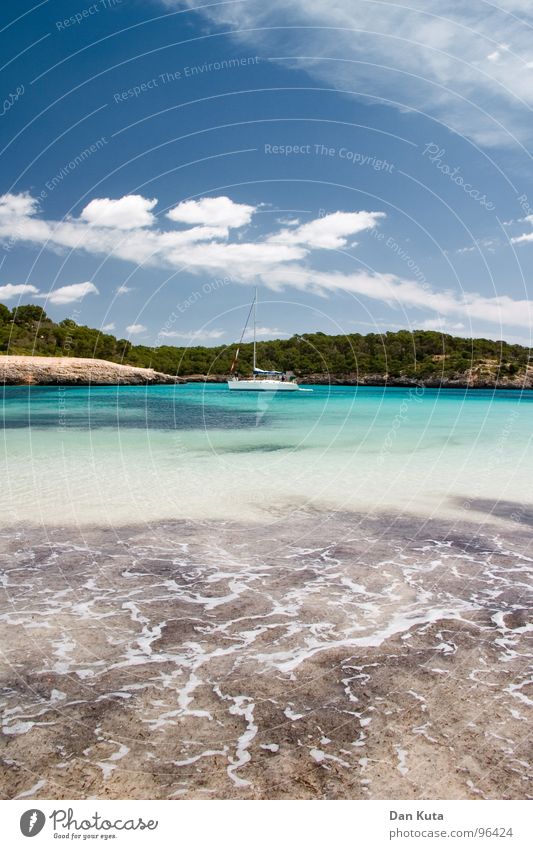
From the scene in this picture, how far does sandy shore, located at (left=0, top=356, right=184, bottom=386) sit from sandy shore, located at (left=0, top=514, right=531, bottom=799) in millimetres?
93854

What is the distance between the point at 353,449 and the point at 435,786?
22369 millimetres

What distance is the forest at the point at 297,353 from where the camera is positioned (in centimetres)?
11700

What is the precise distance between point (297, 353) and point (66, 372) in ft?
168

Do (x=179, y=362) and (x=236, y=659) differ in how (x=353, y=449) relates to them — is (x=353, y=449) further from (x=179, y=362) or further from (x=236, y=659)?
(x=179, y=362)

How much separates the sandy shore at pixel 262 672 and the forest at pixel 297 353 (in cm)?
9560

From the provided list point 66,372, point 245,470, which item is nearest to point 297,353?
point 66,372

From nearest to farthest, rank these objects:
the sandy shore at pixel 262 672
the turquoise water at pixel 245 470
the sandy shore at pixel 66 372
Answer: the sandy shore at pixel 262 672 < the turquoise water at pixel 245 470 < the sandy shore at pixel 66 372

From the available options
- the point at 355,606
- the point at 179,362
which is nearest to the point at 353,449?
the point at 355,606

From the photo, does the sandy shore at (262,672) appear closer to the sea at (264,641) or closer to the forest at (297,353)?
the sea at (264,641)

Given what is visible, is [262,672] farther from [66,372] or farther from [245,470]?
[66,372]

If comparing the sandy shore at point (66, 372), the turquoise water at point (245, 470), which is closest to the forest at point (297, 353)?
the sandy shore at point (66, 372)

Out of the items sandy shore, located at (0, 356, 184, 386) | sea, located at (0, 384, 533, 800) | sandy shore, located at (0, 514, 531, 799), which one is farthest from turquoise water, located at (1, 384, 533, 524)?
sandy shore, located at (0, 356, 184, 386)

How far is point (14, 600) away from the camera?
335 inches

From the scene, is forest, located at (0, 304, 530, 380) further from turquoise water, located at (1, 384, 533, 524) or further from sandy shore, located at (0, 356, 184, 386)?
turquoise water, located at (1, 384, 533, 524)
